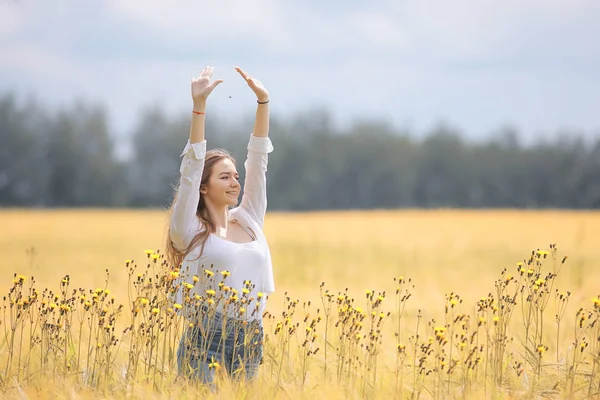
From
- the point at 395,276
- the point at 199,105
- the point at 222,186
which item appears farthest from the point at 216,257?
the point at 395,276

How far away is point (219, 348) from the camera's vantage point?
15.5 ft

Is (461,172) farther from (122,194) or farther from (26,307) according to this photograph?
(26,307)

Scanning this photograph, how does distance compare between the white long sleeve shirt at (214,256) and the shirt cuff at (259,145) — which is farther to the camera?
the shirt cuff at (259,145)

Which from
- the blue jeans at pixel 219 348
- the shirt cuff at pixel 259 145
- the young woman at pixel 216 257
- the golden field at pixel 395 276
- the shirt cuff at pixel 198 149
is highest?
the shirt cuff at pixel 259 145

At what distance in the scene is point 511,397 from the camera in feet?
15.9

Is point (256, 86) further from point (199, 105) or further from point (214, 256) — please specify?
point (214, 256)

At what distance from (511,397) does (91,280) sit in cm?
743

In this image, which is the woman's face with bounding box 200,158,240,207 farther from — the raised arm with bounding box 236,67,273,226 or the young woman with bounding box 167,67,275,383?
the raised arm with bounding box 236,67,273,226

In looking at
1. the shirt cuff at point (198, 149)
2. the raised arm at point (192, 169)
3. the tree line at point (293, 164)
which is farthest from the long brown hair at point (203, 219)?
the tree line at point (293, 164)

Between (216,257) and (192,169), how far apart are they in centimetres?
55

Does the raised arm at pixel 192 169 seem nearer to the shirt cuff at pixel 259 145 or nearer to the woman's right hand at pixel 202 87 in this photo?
the woman's right hand at pixel 202 87

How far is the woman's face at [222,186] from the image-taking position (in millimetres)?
4695

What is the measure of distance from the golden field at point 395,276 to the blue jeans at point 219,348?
0.15 meters

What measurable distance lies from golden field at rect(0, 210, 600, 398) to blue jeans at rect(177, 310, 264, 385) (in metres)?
0.15
